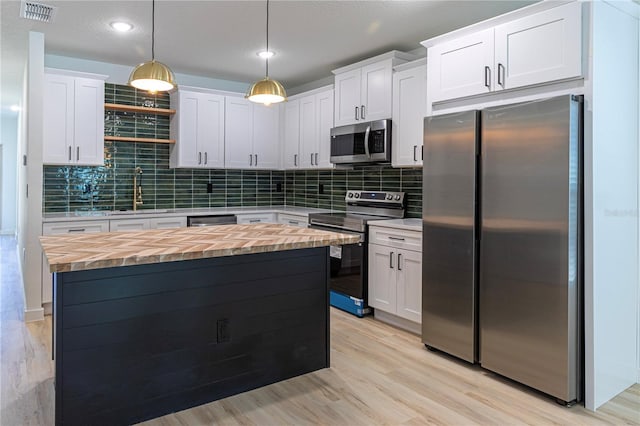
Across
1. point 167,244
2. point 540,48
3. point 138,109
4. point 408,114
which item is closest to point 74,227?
point 138,109

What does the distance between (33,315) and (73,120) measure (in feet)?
6.30

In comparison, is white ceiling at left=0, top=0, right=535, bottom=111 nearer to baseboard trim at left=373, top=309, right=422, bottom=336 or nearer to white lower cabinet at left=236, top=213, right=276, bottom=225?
white lower cabinet at left=236, top=213, right=276, bottom=225

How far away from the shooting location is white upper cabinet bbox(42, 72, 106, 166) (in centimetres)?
426

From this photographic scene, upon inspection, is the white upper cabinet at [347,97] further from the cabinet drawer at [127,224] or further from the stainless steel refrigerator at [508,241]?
the cabinet drawer at [127,224]

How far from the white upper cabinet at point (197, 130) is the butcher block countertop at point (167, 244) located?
238cm

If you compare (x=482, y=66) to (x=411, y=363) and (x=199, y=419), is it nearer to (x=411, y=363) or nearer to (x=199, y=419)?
(x=411, y=363)

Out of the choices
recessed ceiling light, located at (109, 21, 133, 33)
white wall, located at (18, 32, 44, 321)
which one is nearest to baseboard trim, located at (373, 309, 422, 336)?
white wall, located at (18, 32, 44, 321)

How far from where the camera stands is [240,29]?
12.6ft

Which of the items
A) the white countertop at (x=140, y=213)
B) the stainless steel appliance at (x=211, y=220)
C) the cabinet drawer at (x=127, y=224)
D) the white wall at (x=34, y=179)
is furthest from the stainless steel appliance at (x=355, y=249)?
the white wall at (x=34, y=179)

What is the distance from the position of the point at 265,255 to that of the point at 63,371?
1.16 m

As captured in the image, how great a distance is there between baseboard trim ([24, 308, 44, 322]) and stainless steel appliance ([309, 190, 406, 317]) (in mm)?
2715

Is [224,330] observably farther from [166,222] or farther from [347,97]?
[347,97]

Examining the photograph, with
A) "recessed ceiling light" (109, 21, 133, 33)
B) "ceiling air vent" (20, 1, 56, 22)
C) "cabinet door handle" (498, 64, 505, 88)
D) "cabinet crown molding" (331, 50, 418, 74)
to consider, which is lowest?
"cabinet door handle" (498, 64, 505, 88)

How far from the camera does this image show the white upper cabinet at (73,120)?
4258 millimetres
